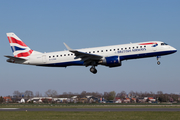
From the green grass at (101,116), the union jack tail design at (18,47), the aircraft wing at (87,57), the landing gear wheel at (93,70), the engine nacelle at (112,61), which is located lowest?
the green grass at (101,116)

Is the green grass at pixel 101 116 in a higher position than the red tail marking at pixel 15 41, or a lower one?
lower

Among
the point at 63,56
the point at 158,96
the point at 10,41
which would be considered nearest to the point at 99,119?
the point at 63,56

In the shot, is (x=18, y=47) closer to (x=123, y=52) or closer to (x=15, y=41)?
(x=15, y=41)

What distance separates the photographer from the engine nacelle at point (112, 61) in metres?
41.3

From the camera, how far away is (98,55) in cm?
4219

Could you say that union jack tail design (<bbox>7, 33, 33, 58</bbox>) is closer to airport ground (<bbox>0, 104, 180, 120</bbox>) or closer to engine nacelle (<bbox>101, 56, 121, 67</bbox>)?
airport ground (<bbox>0, 104, 180, 120</bbox>)

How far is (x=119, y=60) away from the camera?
136 ft

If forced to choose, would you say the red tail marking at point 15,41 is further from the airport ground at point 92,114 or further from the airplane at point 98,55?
the airport ground at point 92,114

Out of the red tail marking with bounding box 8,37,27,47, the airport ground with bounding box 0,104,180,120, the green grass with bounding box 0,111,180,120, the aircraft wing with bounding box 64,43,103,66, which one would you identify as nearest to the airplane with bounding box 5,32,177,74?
the aircraft wing with bounding box 64,43,103,66

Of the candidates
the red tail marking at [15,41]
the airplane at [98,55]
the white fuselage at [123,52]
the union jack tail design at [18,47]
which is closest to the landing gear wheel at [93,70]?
the airplane at [98,55]

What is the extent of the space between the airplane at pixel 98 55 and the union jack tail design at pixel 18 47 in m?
1.17

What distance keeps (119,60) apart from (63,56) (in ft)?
32.7

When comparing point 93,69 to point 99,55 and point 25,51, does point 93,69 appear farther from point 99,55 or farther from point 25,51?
point 25,51

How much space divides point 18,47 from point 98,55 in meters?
16.6
